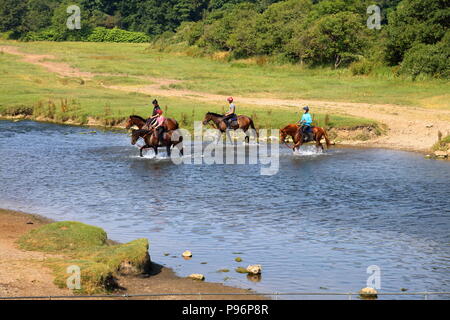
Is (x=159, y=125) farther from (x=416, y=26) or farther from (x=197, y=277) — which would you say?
(x=416, y=26)

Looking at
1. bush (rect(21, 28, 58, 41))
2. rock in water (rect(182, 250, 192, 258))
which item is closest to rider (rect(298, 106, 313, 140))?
rock in water (rect(182, 250, 192, 258))

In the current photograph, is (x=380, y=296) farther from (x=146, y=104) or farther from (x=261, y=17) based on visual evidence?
(x=261, y=17)

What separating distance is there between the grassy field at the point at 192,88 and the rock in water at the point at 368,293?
25425mm

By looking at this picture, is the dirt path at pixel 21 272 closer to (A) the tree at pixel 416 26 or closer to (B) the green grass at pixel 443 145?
(B) the green grass at pixel 443 145

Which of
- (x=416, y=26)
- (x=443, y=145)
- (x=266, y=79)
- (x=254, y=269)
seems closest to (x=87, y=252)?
(x=254, y=269)

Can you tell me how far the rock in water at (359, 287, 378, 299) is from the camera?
47.6ft

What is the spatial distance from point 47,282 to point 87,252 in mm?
2310

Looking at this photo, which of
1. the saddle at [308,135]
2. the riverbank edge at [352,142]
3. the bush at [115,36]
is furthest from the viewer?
the bush at [115,36]

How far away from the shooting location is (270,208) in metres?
23.1

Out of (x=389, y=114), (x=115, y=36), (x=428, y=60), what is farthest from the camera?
(x=115, y=36)

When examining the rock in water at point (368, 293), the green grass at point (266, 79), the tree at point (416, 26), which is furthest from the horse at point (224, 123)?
the tree at point (416, 26)

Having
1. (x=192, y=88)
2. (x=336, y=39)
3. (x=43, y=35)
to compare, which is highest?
(x=43, y=35)

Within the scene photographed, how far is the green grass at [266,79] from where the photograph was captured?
50294mm

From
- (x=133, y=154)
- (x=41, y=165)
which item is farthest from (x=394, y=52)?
(x=41, y=165)
